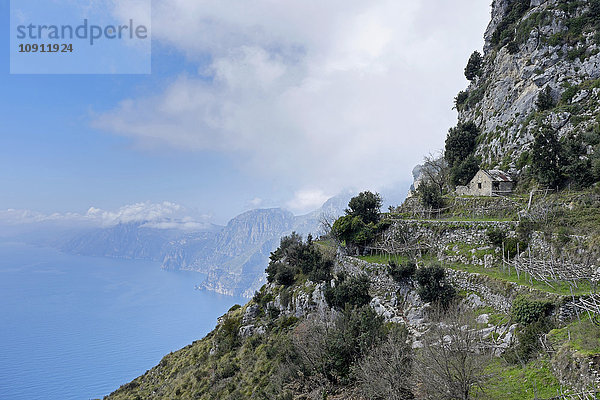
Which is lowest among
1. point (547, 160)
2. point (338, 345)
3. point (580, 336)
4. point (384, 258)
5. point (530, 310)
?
point (338, 345)

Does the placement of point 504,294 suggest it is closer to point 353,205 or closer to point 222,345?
point 353,205

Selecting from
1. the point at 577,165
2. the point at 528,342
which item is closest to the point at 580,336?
the point at 528,342

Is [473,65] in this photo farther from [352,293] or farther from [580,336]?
[580,336]

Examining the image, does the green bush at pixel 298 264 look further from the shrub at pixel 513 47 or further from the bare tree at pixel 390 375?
the shrub at pixel 513 47

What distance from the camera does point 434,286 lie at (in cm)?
2123

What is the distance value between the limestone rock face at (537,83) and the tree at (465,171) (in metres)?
1.52

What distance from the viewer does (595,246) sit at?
1811 cm

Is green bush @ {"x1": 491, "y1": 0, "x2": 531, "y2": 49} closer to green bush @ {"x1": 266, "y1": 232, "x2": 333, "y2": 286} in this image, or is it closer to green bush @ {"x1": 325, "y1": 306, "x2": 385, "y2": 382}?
green bush @ {"x1": 266, "y1": 232, "x2": 333, "y2": 286}

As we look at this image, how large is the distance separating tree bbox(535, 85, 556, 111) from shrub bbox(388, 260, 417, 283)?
30055 millimetres

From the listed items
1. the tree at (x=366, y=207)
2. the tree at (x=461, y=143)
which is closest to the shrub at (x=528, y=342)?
the tree at (x=366, y=207)

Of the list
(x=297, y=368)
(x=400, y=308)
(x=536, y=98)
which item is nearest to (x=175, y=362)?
(x=297, y=368)

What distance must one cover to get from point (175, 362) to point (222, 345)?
12.6m

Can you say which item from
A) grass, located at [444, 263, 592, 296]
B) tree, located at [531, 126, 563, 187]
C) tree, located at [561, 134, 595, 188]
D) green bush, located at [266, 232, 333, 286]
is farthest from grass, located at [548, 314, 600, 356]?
green bush, located at [266, 232, 333, 286]

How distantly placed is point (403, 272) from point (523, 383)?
12.6 meters
